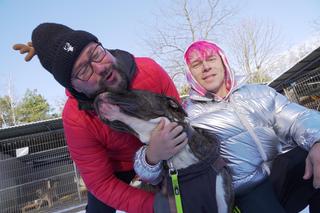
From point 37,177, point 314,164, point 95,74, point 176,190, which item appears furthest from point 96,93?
point 37,177

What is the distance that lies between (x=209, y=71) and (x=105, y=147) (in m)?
0.76

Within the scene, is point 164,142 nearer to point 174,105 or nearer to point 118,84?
point 174,105

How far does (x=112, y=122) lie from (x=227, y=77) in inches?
31.5

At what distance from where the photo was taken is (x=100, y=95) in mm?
1398

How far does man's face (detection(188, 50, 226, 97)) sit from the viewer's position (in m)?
1.82

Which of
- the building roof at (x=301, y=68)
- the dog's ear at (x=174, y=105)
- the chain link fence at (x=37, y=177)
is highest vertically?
the dog's ear at (x=174, y=105)

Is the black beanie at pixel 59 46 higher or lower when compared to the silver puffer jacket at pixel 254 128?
higher

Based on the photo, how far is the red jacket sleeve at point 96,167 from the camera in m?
1.68

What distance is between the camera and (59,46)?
4.87 ft

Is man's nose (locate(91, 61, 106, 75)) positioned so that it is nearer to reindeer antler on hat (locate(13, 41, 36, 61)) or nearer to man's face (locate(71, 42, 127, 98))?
man's face (locate(71, 42, 127, 98))

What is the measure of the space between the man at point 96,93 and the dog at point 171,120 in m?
0.06

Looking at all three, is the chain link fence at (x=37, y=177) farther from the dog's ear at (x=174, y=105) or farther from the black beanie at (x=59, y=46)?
the dog's ear at (x=174, y=105)

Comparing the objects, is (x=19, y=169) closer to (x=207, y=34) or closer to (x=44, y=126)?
(x=44, y=126)

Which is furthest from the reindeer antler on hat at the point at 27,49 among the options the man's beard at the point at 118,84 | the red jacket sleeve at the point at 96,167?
the man's beard at the point at 118,84
